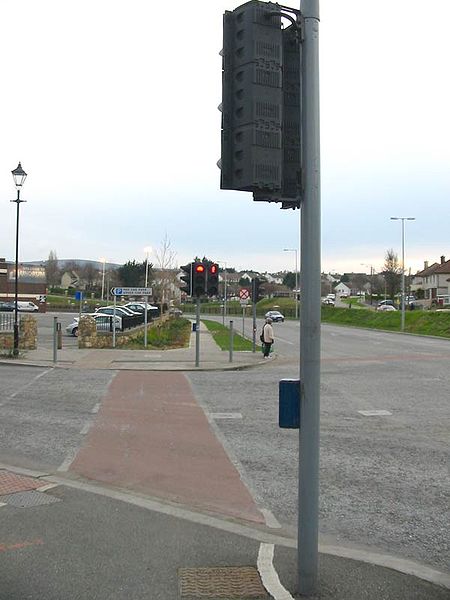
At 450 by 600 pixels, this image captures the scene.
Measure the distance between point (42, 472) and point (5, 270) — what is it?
324 feet

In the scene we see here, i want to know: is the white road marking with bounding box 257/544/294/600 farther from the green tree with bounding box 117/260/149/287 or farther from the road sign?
the green tree with bounding box 117/260/149/287

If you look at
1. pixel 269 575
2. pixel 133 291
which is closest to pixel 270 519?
pixel 269 575

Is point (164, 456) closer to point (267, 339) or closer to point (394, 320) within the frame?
point (267, 339)

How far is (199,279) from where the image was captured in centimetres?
2359

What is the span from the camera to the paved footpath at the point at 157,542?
4590mm

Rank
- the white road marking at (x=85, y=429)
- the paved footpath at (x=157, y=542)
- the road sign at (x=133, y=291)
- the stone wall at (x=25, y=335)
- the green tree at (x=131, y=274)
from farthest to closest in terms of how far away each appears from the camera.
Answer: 1. the green tree at (x=131, y=274)
2. the road sign at (x=133, y=291)
3. the stone wall at (x=25, y=335)
4. the white road marking at (x=85, y=429)
5. the paved footpath at (x=157, y=542)

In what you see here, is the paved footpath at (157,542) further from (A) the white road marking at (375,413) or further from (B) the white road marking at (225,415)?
(A) the white road marking at (375,413)

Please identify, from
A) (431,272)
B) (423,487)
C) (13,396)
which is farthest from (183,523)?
(431,272)

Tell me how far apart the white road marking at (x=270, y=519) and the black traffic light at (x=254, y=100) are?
338cm

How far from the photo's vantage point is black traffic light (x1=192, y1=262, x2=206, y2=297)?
23.5 metres

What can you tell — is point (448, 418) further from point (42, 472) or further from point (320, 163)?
point (320, 163)

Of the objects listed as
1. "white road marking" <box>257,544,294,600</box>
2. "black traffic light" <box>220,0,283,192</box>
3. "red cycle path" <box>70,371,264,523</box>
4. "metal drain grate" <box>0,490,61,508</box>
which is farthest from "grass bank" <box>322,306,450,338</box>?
"black traffic light" <box>220,0,283,192</box>

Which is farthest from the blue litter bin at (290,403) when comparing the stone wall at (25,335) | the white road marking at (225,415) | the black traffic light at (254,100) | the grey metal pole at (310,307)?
the stone wall at (25,335)

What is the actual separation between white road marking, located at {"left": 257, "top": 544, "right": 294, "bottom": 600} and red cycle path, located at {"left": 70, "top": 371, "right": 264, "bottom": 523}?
1.05 metres
